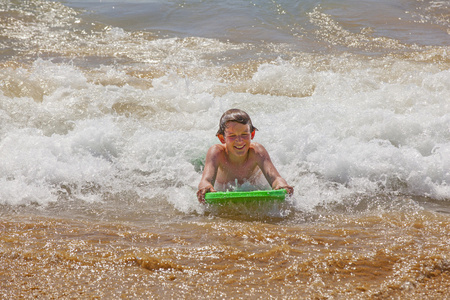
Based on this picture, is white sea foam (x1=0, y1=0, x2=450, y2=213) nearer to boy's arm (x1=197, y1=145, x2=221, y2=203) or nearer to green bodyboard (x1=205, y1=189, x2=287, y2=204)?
boy's arm (x1=197, y1=145, x2=221, y2=203)

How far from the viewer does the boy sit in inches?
157

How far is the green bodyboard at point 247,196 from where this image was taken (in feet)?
11.0

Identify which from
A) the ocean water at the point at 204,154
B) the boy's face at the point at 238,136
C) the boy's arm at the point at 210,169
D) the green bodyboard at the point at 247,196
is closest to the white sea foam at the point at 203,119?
the ocean water at the point at 204,154

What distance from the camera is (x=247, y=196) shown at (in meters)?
3.37

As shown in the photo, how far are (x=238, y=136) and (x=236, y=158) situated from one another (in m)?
0.34

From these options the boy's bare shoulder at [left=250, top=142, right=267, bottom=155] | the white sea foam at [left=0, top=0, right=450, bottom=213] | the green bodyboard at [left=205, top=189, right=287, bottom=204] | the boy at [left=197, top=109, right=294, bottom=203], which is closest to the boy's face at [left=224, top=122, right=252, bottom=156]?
the boy at [left=197, top=109, right=294, bottom=203]

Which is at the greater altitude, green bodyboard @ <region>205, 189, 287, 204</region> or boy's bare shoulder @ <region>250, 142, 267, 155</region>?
boy's bare shoulder @ <region>250, 142, 267, 155</region>

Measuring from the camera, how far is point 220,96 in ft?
21.1

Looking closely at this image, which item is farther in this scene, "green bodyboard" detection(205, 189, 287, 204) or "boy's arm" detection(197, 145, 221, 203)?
"boy's arm" detection(197, 145, 221, 203)

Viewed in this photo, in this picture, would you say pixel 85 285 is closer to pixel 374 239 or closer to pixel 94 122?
pixel 374 239

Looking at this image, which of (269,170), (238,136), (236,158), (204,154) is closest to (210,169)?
(236,158)

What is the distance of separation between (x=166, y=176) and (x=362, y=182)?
186cm

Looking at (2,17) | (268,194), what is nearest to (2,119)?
(268,194)

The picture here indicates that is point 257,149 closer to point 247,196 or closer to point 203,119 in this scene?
point 247,196
